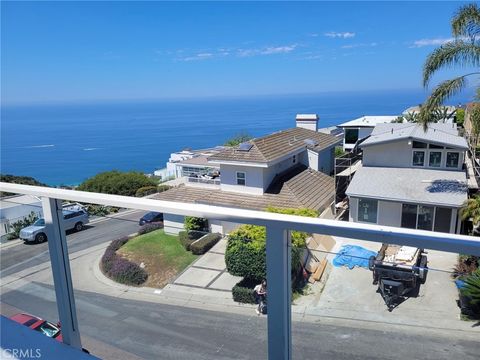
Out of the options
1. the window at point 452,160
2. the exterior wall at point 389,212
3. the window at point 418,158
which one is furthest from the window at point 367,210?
the window at point 452,160

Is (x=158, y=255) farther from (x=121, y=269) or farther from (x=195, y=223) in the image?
(x=195, y=223)

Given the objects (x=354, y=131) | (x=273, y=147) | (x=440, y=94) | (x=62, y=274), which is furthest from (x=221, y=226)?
(x=354, y=131)

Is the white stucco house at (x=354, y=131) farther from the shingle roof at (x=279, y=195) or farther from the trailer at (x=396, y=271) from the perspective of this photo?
the trailer at (x=396, y=271)

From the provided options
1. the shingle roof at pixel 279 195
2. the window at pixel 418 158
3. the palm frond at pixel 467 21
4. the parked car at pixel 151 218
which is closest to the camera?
the parked car at pixel 151 218

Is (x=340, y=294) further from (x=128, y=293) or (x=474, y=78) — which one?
(x=474, y=78)

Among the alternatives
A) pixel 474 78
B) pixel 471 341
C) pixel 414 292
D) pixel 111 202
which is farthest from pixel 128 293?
pixel 474 78

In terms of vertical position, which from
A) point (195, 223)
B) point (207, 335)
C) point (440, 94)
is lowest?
point (207, 335)
